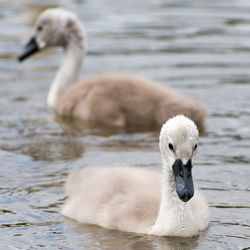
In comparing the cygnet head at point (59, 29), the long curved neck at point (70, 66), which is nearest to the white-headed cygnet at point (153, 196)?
the long curved neck at point (70, 66)

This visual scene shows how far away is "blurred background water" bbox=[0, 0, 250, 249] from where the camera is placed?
6223 millimetres

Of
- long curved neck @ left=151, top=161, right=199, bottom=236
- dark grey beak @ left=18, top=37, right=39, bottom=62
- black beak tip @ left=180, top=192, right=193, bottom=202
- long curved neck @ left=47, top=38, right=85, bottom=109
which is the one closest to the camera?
black beak tip @ left=180, top=192, right=193, bottom=202

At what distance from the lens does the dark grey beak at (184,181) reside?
18.6 ft

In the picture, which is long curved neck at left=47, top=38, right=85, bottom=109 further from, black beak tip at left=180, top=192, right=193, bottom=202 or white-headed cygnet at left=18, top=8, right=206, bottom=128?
black beak tip at left=180, top=192, right=193, bottom=202

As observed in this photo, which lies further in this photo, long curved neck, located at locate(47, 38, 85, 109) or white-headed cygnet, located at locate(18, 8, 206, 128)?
long curved neck, located at locate(47, 38, 85, 109)

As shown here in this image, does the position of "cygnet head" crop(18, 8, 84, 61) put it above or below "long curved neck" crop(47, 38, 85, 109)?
above

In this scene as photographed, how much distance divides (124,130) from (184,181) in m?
3.70

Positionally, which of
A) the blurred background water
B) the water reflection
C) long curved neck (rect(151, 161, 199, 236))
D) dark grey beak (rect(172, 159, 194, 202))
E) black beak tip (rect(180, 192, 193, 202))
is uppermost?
dark grey beak (rect(172, 159, 194, 202))

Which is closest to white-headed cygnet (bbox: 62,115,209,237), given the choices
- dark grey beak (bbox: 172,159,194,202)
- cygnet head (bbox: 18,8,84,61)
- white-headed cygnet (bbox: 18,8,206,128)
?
dark grey beak (bbox: 172,159,194,202)

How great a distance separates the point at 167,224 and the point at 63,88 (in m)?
5.00

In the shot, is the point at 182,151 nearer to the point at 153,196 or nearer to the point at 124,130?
the point at 153,196

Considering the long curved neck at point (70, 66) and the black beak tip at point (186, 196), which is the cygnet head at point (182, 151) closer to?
the black beak tip at point (186, 196)

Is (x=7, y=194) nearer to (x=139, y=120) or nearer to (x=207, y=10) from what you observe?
(x=139, y=120)

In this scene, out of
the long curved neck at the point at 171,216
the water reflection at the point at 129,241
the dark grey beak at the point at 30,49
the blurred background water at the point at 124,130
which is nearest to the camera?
the water reflection at the point at 129,241
